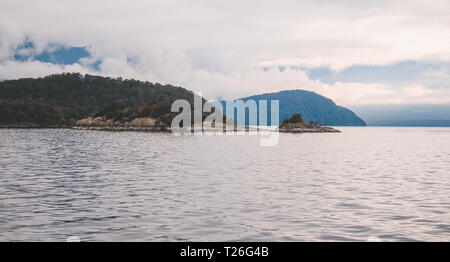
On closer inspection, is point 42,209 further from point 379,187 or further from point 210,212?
point 379,187

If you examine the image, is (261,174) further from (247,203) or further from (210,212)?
(210,212)

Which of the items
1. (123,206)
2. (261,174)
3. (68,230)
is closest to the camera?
(68,230)

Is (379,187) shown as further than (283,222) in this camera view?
Yes

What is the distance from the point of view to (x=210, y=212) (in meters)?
21.3

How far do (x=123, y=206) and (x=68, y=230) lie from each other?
559 cm

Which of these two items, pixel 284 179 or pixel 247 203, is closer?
pixel 247 203

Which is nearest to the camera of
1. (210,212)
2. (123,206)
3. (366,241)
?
(366,241)
